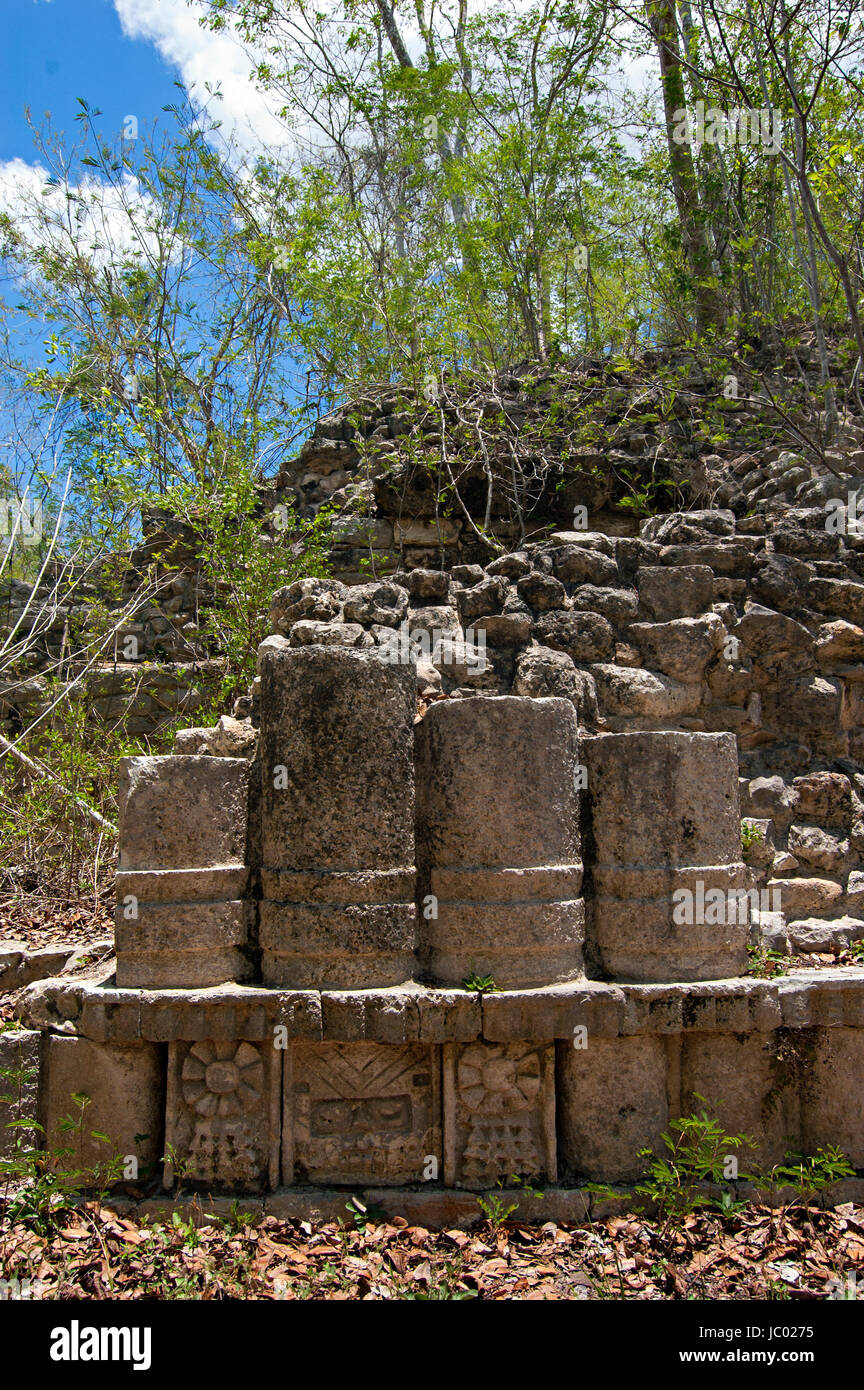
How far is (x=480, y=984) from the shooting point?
12.0 feet

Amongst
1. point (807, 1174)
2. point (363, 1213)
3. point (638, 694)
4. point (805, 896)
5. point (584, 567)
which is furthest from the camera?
point (584, 567)

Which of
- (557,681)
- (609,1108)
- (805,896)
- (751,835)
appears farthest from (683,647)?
(609,1108)

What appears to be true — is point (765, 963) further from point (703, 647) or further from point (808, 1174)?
point (703, 647)

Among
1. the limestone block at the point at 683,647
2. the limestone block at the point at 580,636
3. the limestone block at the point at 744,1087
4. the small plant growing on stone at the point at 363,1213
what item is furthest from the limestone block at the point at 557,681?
the small plant growing on stone at the point at 363,1213

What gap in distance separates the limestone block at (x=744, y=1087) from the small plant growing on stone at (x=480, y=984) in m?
0.82

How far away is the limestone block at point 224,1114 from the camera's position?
Result: 359cm

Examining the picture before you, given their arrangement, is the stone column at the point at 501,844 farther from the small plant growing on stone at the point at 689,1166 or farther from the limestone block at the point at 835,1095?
the limestone block at the point at 835,1095

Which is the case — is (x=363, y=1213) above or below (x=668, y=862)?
below

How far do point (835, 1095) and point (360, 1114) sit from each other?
186 centimetres

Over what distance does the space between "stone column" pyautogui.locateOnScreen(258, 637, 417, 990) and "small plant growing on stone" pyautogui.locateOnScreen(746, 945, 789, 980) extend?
1.41 meters

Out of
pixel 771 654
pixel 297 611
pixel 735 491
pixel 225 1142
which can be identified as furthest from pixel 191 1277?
pixel 735 491

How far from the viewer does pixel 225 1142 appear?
3602mm

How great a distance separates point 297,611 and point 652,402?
4.50 m

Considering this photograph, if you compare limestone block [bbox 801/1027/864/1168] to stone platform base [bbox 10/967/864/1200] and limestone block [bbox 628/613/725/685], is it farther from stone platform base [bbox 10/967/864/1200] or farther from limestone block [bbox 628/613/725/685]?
limestone block [bbox 628/613/725/685]
